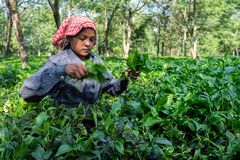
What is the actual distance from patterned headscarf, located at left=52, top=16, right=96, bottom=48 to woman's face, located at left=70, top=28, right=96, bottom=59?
0.11ft

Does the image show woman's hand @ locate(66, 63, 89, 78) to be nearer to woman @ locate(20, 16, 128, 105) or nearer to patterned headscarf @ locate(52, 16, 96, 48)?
woman @ locate(20, 16, 128, 105)

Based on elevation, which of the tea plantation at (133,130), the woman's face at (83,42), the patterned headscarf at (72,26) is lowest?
the tea plantation at (133,130)

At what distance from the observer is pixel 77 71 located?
1.87 m

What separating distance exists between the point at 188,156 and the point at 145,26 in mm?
42624

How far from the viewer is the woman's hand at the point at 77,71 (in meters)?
→ 1.85

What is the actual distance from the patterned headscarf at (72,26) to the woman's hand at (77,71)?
0.52 meters

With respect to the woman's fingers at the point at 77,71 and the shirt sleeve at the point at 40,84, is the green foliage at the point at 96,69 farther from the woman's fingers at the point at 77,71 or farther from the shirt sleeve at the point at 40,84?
the shirt sleeve at the point at 40,84

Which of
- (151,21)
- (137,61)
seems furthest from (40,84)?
(151,21)

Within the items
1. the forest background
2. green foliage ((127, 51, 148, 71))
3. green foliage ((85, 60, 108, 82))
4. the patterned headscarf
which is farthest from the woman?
the forest background

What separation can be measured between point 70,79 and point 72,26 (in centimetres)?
34

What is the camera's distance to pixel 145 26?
44312 millimetres

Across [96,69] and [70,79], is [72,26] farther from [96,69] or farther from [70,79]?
[96,69]

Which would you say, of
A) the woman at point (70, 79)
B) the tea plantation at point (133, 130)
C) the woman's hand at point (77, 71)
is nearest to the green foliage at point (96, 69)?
the woman's hand at point (77, 71)

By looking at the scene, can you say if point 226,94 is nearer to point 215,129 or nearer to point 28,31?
point 215,129
